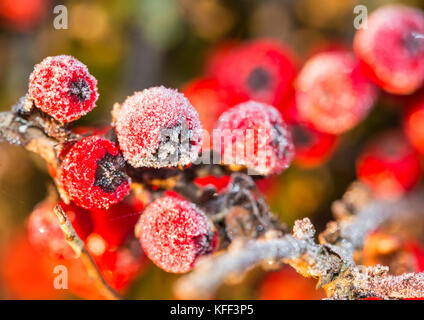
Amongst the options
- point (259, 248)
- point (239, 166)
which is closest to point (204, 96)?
point (239, 166)

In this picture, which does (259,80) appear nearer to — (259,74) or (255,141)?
(259,74)

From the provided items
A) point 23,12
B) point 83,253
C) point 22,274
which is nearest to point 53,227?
point 83,253

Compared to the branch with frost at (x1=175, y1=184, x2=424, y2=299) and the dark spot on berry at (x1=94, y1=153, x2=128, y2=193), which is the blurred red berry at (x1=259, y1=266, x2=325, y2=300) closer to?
the branch with frost at (x1=175, y1=184, x2=424, y2=299)

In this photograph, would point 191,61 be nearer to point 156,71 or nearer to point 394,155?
point 156,71

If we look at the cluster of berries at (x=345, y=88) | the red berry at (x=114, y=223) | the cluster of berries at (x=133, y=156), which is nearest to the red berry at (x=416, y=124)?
the cluster of berries at (x=345, y=88)

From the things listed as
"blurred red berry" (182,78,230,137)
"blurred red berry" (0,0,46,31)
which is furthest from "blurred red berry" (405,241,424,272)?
"blurred red berry" (0,0,46,31)
